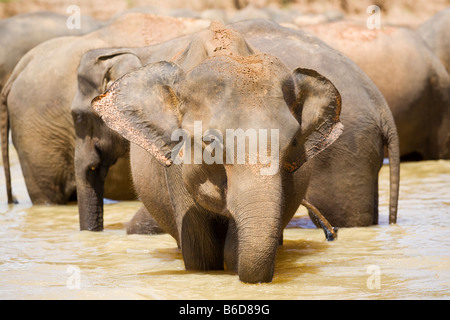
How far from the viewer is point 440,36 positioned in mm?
11344

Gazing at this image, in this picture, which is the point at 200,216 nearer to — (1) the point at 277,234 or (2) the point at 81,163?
(1) the point at 277,234

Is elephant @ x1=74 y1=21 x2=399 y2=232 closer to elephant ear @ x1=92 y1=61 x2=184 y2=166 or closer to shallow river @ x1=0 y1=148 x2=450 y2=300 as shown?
shallow river @ x1=0 y1=148 x2=450 y2=300

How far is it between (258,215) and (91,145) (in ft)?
9.75

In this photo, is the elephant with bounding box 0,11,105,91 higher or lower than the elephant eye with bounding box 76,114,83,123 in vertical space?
lower

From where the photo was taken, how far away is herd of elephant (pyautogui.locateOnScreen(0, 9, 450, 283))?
144 inches

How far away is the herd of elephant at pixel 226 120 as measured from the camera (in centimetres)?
367

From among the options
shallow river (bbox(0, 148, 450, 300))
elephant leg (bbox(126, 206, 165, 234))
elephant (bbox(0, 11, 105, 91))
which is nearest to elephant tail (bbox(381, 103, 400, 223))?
shallow river (bbox(0, 148, 450, 300))

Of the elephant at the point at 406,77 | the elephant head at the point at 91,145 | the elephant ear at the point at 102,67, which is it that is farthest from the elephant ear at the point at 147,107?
the elephant at the point at 406,77

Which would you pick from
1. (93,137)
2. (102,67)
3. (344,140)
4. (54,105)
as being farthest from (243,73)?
(54,105)

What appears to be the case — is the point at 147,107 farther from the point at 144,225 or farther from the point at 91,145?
the point at 91,145

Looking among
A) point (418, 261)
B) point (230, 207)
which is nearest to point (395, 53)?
point (418, 261)

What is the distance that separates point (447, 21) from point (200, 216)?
8004 mm

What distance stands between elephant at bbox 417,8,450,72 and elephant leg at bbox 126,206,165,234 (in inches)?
247

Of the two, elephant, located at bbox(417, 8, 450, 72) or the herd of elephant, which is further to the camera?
elephant, located at bbox(417, 8, 450, 72)
